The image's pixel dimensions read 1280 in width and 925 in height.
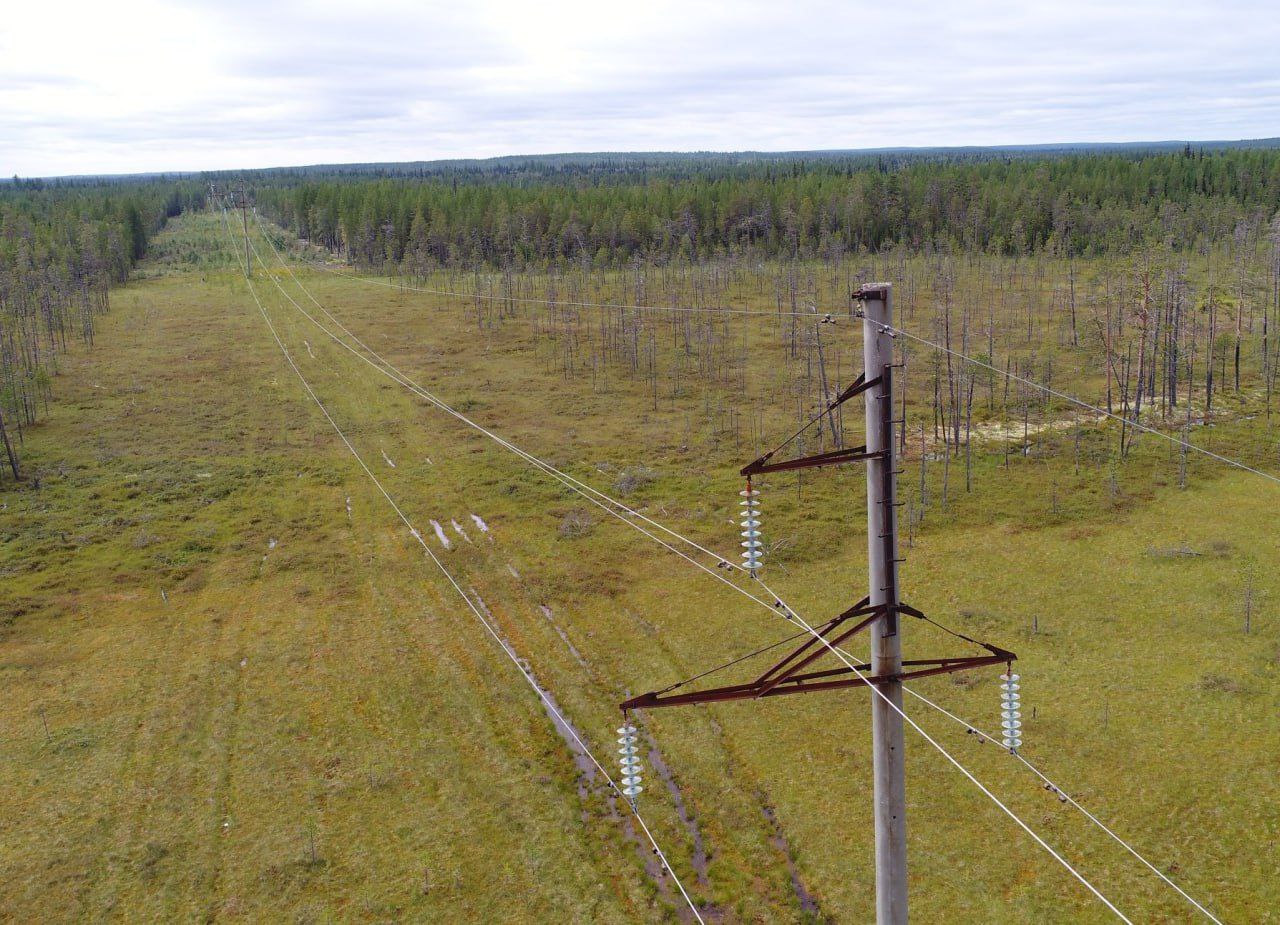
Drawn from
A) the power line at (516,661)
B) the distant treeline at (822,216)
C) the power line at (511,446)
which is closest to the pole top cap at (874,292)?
the power line at (511,446)

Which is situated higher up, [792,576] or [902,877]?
[902,877]

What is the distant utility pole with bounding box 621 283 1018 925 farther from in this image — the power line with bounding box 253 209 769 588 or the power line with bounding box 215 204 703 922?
the power line with bounding box 215 204 703 922

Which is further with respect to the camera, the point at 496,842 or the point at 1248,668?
the point at 1248,668

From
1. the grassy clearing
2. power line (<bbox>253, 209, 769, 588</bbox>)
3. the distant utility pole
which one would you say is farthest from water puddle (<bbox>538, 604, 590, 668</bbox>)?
the distant utility pole

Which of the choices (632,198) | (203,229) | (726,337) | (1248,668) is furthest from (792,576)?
(203,229)

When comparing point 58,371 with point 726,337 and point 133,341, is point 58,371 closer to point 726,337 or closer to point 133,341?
point 133,341

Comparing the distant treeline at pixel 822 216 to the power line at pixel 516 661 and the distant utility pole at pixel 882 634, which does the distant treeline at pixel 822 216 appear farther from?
the distant utility pole at pixel 882 634
